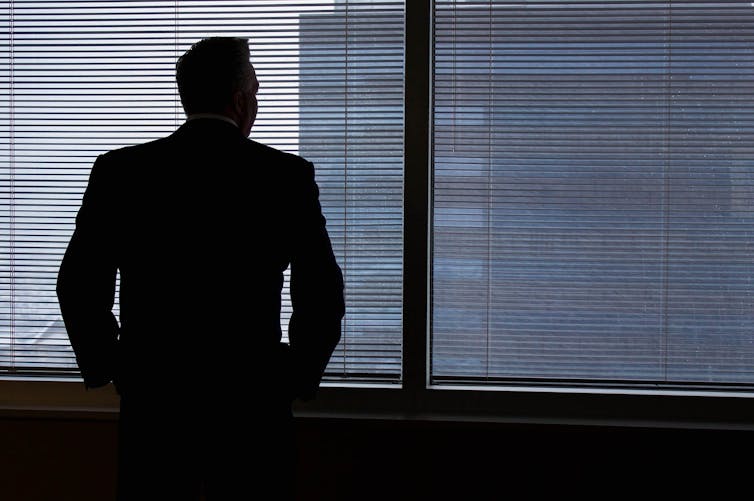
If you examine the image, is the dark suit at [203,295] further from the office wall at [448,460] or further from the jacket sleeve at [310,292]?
the office wall at [448,460]

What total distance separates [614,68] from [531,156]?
37cm

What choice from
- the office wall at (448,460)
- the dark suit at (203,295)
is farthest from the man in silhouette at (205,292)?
the office wall at (448,460)

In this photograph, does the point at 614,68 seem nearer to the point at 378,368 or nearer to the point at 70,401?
the point at 378,368

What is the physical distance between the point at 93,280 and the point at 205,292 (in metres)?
0.29

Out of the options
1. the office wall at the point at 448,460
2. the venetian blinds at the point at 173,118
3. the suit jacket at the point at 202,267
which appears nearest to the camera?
the suit jacket at the point at 202,267

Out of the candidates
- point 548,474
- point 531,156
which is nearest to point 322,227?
point 531,156

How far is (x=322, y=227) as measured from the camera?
1816mm

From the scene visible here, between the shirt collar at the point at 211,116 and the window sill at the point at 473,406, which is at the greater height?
the shirt collar at the point at 211,116

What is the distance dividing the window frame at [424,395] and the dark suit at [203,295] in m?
0.66

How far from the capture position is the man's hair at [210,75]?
70.2 inches

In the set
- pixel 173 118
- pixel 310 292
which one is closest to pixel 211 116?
pixel 310 292

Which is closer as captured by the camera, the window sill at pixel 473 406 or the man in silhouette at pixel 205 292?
the man in silhouette at pixel 205 292

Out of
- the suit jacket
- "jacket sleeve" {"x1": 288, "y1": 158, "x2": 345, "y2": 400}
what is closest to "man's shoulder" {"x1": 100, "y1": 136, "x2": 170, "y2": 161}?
the suit jacket

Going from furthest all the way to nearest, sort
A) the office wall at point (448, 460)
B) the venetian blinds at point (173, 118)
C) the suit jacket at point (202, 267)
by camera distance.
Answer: the venetian blinds at point (173, 118)
the office wall at point (448, 460)
the suit jacket at point (202, 267)
